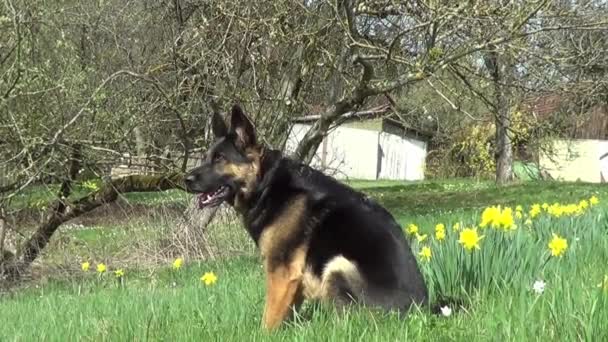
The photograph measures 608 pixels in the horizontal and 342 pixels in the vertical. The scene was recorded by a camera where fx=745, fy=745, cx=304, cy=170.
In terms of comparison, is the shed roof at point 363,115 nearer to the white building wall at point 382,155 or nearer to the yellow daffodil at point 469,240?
the yellow daffodil at point 469,240

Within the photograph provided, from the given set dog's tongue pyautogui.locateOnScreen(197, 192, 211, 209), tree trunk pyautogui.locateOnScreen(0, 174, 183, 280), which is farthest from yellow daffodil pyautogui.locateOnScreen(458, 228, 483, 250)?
tree trunk pyautogui.locateOnScreen(0, 174, 183, 280)

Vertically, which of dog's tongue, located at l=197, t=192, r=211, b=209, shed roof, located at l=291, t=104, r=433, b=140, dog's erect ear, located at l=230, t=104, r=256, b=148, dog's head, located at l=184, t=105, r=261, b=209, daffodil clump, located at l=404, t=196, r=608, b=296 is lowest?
daffodil clump, located at l=404, t=196, r=608, b=296

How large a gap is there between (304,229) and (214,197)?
1.01 meters

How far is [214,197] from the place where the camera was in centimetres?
561

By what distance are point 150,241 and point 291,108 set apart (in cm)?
320

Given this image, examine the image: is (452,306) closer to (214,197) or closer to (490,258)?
(490,258)

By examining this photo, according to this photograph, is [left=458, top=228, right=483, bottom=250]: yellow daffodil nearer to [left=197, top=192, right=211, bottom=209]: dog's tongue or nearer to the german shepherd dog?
the german shepherd dog

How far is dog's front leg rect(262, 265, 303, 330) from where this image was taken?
4730 mm

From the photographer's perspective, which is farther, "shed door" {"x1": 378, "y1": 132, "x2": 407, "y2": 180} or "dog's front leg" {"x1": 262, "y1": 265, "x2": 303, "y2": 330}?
"shed door" {"x1": 378, "y1": 132, "x2": 407, "y2": 180}

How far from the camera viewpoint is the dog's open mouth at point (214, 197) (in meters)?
5.50

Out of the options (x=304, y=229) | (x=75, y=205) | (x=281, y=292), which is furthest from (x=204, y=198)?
(x=75, y=205)

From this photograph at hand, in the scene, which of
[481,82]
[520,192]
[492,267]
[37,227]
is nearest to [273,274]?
[492,267]

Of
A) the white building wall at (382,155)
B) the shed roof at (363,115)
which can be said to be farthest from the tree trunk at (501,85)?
the white building wall at (382,155)

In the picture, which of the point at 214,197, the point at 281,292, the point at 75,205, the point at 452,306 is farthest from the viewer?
the point at 75,205
